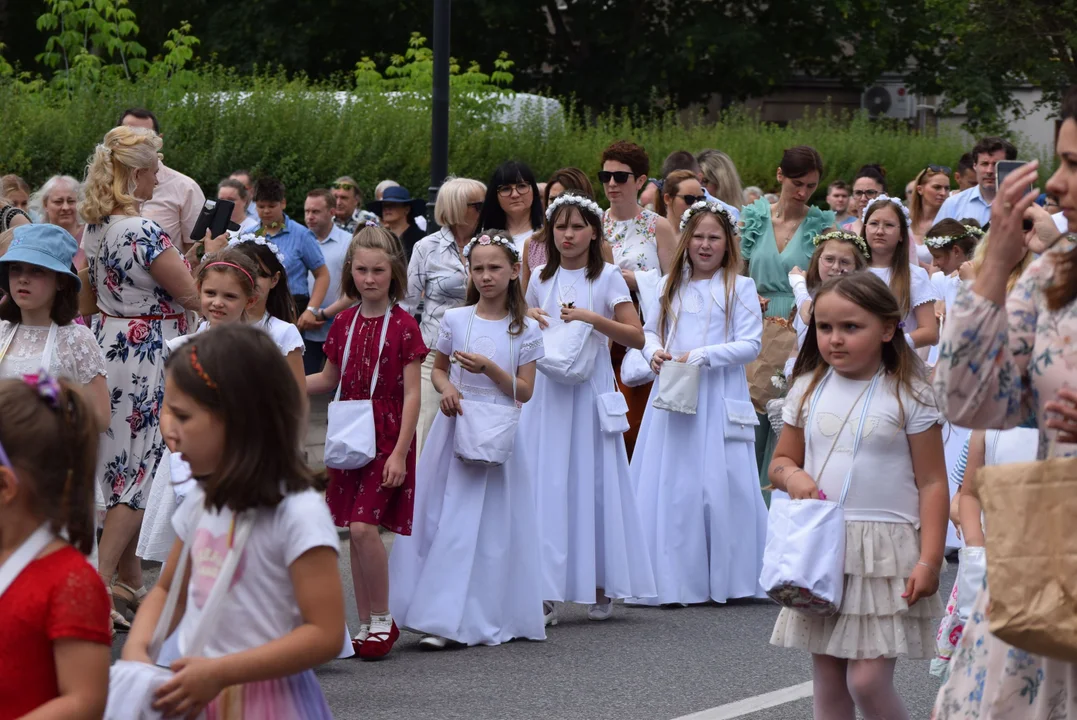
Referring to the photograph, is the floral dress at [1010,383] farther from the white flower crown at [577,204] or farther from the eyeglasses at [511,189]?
the eyeglasses at [511,189]

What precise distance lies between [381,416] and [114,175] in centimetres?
167

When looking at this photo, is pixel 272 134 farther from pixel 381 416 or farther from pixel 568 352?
pixel 381 416

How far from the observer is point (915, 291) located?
9.40 meters

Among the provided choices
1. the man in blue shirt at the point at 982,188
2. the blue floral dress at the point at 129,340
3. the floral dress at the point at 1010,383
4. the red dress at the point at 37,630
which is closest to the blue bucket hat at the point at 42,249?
the blue floral dress at the point at 129,340

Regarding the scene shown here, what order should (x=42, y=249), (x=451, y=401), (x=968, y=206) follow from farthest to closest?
(x=968, y=206) → (x=451, y=401) → (x=42, y=249)

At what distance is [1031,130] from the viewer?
49.6 meters

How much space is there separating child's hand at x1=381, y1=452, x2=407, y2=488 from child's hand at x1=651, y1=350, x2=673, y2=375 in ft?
6.38

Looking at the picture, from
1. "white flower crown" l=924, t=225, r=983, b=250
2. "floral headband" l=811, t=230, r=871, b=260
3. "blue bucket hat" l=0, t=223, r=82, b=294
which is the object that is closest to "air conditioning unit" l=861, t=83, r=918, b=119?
"white flower crown" l=924, t=225, r=983, b=250

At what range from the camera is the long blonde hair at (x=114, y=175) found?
743cm

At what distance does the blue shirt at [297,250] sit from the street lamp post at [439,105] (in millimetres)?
1586

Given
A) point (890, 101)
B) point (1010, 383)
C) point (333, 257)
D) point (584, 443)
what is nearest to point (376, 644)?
point (584, 443)

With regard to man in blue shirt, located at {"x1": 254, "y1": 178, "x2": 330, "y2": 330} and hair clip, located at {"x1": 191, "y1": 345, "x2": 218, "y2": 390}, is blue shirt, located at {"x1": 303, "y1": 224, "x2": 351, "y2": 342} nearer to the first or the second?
man in blue shirt, located at {"x1": 254, "y1": 178, "x2": 330, "y2": 330}

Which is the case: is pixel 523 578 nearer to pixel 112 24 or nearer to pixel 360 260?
pixel 360 260

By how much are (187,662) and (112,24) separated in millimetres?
17961
